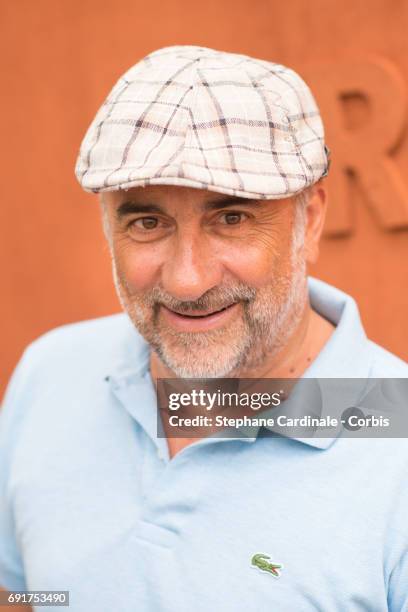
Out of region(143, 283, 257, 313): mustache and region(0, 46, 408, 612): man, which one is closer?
region(0, 46, 408, 612): man

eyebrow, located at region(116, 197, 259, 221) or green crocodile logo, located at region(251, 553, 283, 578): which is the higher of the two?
eyebrow, located at region(116, 197, 259, 221)

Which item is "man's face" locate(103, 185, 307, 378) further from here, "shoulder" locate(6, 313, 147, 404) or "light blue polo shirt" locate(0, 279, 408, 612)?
"shoulder" locate(6, 313, 147, 404)

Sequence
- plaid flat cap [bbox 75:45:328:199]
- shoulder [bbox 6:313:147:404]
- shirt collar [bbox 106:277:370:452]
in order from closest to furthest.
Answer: plaid flat cap [bbox 75:45:328:199]
shirt collar [bbox 106:277:370:452]
shoulder [bbox 6:313:147:404]

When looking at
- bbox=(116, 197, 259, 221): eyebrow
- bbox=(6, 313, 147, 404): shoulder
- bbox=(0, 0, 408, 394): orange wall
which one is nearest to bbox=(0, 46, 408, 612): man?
bbox=(116, 197, 259, 221): eyebrow

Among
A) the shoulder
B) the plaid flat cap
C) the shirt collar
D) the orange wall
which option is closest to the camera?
the plaid flat cap

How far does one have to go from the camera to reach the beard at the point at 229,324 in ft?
4.88

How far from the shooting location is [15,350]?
11.6ft

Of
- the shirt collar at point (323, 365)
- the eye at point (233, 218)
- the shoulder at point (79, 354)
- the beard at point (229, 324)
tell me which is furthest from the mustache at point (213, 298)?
the shoulder at point (79, 354)

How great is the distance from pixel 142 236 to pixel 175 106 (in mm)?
257

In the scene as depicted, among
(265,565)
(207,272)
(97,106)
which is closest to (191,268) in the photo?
(207,272)

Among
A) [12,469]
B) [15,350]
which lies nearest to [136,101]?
[12,469]

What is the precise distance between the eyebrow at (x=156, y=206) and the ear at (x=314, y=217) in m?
0.21

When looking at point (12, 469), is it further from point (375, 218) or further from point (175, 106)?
point (375, 218)

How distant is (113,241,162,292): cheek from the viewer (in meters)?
1.49
